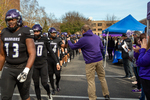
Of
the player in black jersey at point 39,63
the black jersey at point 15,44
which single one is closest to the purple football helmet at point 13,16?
the black jersey at point 15,44

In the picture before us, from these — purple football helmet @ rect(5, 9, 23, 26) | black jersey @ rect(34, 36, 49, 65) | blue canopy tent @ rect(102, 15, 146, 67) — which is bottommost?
black jersey @ rect(34, 36, 49, 65)

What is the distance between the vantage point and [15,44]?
8.60 ft

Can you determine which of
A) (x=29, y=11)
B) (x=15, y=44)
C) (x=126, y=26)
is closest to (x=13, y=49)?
(x=15, y=44)

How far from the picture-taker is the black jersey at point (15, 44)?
262 cm

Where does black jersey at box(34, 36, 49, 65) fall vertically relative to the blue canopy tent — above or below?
below

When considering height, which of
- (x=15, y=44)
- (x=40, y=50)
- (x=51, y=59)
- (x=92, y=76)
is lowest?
(x=92, y=76)

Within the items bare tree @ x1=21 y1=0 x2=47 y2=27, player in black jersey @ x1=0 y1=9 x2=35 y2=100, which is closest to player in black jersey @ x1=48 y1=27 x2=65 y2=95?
player in black jersey @ x1=0 y1=9 x2=35 y2=100

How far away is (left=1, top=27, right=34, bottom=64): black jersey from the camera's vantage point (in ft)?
8.60

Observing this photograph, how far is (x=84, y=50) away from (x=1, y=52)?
220 cm

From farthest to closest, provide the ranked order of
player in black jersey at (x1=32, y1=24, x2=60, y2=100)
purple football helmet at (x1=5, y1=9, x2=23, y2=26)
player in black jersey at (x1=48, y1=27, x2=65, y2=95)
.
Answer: player in black jersey at (x1=48, y1=27, x2=65, y2=95) < player in black jersey at (x1=32, y1=24, x2=60, y2=100) < purple football helmet at (x1=5, y1=9, x2=23, y2=26)

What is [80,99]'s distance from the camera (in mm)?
4730

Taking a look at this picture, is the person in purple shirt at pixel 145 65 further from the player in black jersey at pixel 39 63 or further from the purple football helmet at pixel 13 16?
the player in black jersey at pixel 39 63

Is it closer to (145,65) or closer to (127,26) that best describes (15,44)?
(145,65)

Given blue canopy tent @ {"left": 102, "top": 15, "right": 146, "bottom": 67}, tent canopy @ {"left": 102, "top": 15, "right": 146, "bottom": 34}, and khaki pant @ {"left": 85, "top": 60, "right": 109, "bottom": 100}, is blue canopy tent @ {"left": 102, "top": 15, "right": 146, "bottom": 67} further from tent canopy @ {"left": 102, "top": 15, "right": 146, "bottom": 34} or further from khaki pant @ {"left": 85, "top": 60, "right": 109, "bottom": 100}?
khaki pant @ {"left": 85, "top": 60, "right": 109, "bottom": 100}
